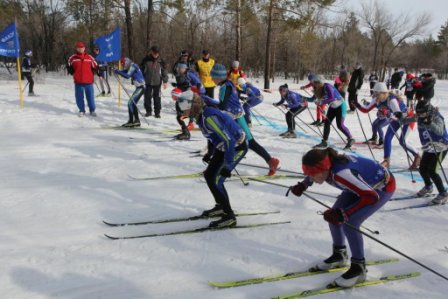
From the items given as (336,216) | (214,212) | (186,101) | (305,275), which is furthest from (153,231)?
(336,216)

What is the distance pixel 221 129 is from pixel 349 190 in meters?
1.46

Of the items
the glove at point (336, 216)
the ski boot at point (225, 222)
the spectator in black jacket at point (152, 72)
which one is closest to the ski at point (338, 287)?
the glove at point (336, 216)

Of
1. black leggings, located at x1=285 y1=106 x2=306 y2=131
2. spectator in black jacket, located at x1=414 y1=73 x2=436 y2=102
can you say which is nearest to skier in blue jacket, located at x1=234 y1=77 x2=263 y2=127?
black leggings, located at x1=285 y1=106 x2=306 y2=131

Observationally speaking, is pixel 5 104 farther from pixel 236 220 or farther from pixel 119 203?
pixel 236 220

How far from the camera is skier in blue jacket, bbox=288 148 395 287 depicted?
288 cm

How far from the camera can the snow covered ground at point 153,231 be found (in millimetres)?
3211

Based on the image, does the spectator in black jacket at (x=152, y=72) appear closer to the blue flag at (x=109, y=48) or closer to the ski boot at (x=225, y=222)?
the blue flag at (x=109, y=48)

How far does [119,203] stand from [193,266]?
6.06 feet

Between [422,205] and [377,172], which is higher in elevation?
[377,172]

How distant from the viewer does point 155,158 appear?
7.15 metres

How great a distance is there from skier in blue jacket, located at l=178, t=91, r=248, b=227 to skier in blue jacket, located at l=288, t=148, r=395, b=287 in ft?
3.28

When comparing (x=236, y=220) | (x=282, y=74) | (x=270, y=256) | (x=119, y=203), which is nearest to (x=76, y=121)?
(x=119, y=203)

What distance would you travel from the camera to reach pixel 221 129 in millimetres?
3912

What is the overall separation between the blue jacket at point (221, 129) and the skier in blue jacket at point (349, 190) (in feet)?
3.21
